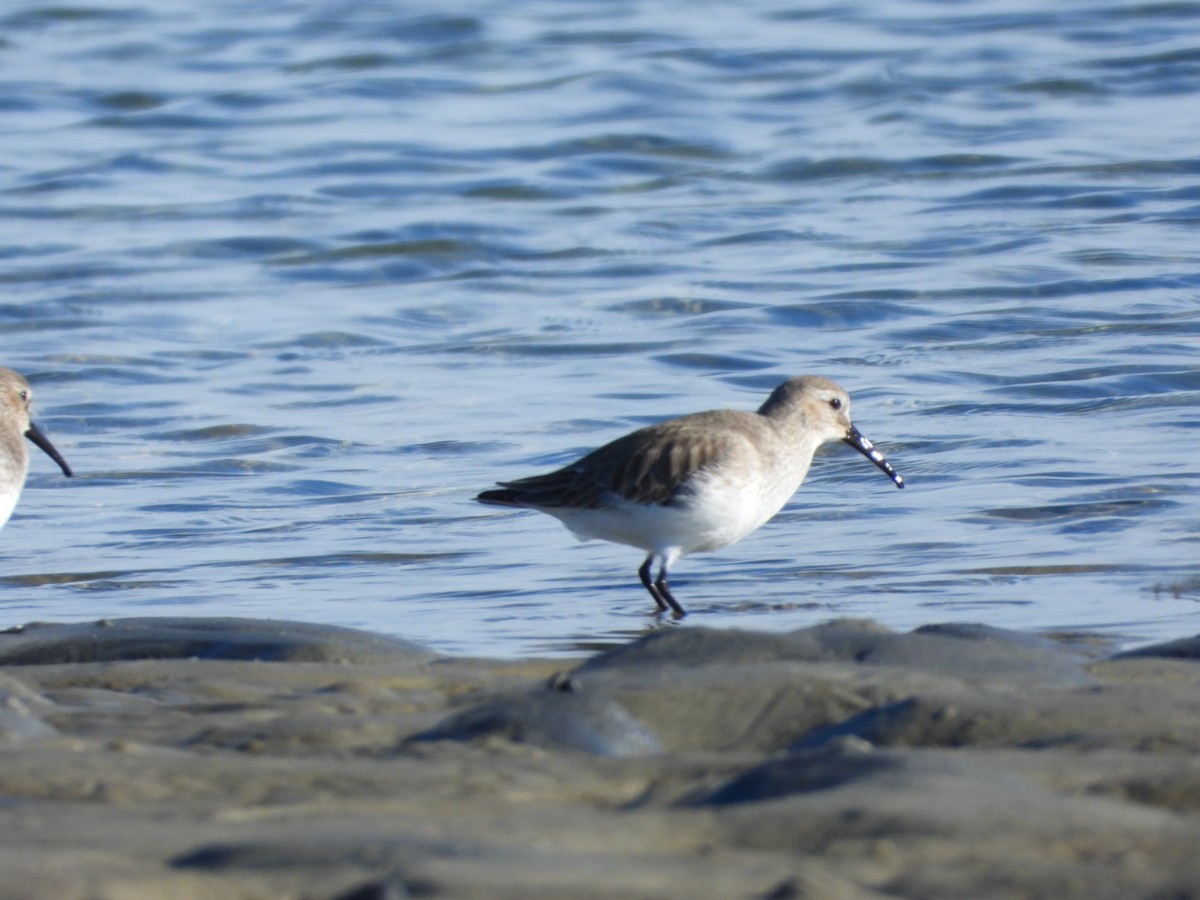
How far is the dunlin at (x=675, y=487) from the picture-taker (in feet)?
23.7

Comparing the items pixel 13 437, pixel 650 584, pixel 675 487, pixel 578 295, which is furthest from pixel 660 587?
pixel 578 295

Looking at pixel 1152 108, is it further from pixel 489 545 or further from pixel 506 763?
pixel 506 763

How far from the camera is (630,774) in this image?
362 centimetres

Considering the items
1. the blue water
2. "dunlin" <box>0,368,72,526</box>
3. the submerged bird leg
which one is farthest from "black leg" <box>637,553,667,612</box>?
"dunlin" <box>0,368,72,526</box>

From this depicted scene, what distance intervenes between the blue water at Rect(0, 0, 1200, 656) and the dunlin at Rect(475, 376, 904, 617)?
32cm

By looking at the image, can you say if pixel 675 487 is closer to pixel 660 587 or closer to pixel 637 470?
pixel 637 470

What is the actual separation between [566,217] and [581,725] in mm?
12185

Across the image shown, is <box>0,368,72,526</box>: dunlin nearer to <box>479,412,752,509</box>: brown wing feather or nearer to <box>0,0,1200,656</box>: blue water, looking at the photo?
<box>0,0,1200,656</box>: blue water

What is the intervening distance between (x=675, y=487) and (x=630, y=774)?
3624mm

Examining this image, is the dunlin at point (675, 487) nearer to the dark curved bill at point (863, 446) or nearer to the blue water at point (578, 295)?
the blue water at point (578, 295)

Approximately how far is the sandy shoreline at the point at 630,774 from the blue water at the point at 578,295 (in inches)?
63.8

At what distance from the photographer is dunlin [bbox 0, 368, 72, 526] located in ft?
24.8

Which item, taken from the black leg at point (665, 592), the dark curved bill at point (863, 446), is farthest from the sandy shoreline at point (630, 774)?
the dark curved bill at point (863, 446)

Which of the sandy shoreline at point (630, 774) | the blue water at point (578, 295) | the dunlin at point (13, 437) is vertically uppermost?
the sandy shoreline at point (630, 774)
